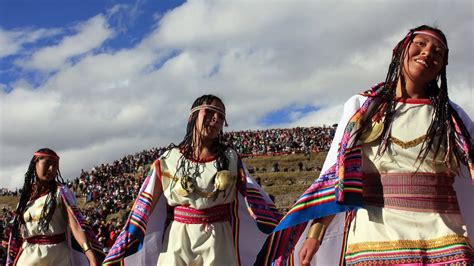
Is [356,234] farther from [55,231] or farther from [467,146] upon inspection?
[55,231]

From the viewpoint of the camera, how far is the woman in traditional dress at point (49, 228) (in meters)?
6.37

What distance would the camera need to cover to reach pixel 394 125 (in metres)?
3.28

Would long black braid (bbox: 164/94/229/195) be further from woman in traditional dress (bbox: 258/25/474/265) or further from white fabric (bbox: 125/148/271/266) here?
woman in traditional dress (bbox: 258/25/474/265)

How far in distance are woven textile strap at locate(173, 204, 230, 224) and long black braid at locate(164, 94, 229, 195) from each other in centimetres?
17

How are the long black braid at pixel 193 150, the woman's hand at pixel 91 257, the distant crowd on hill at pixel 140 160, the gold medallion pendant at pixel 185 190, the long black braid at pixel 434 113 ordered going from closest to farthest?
the long black braid at pixel 434 113 → the gold medallion pendant at pixel 185 190 → the long black braid at pixel 193 150 → the woman's hand at pixel 91 257 → the distant crowd on hill at pixel 140 160

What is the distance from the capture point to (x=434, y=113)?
3.31 m

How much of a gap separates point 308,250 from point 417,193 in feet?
1.84

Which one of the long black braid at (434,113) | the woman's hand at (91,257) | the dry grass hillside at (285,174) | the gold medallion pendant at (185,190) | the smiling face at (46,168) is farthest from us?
the dry grass hillside at (285,174)

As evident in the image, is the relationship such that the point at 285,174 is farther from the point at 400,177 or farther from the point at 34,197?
the point at 400,177

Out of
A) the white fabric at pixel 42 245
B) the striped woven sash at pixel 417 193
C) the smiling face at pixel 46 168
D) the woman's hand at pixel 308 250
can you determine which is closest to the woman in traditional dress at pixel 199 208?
the white fabric at pixel 42 245

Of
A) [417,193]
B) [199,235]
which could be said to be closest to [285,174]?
[199,235]

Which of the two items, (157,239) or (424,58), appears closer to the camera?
(424,58)

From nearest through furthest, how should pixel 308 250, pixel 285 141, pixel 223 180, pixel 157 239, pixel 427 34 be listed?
pixel 308 250
pixel 427 34
pixel 223 180
pixel 157 239
pixel 285 141

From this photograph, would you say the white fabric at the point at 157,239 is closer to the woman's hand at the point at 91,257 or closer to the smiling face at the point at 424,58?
the woman's hand at the point at 91,257
